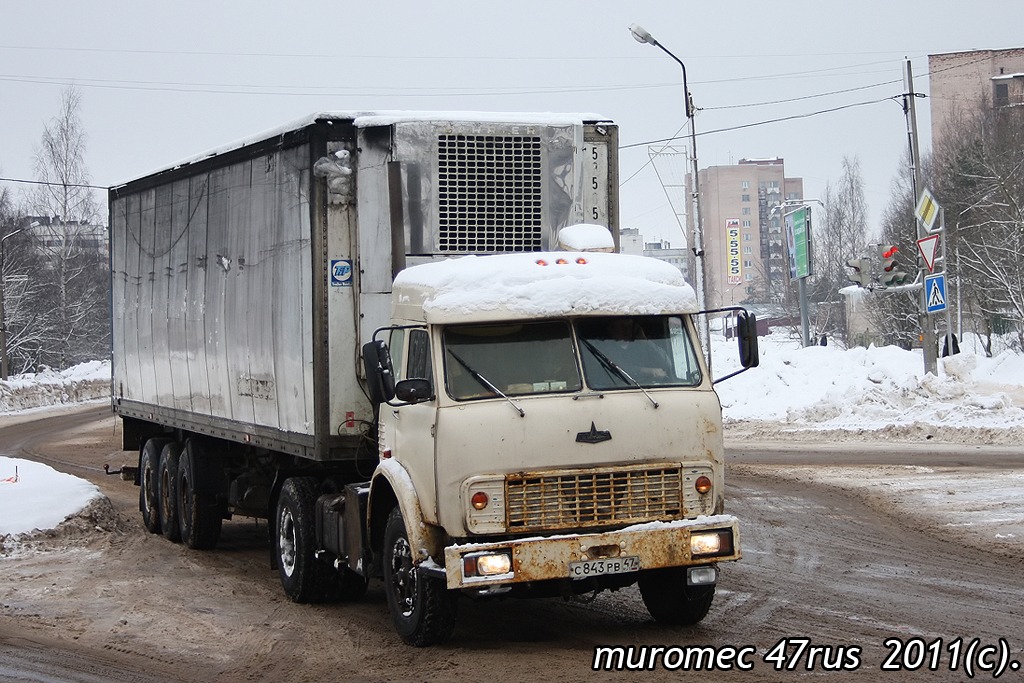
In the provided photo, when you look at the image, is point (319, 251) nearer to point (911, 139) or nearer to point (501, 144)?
point (501, 144)

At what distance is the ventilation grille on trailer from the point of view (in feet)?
35.0

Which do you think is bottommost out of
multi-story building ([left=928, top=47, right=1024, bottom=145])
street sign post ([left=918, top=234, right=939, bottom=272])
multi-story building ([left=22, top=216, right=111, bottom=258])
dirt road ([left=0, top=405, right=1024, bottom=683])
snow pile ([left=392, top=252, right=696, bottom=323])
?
dirt road ([left=0, top=405, right=1024, bottom=683])

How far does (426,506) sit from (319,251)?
2765 millimetres

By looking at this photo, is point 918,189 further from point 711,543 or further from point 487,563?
point 487,563

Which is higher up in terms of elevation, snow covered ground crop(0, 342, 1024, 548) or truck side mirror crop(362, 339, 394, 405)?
truck side mirror crop(362, 339, 394, 405)

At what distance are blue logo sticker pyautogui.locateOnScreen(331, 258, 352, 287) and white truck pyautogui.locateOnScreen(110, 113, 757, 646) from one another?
0.02 m

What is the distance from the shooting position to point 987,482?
56.4 ft

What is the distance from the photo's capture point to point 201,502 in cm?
1419

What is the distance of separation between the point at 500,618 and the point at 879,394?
19.2m

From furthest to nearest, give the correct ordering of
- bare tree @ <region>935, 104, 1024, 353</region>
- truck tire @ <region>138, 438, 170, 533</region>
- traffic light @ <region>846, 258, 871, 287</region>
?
bare tree @ <region>935, 104, 1024, 353</region>, traffic light @ <region>846, 258, 871, 287</region>, truck tire @ <region>138, 438, 170, 533</region>

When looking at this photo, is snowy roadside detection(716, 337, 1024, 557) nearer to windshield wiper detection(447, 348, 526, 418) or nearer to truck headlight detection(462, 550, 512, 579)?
windshield wiper detection(447, 348, 526, 418)

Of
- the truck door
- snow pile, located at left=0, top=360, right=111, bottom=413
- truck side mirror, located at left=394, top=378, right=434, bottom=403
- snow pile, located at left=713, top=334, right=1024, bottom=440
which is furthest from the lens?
snow pile, located at left=0, top=360, right=111, bottom=413

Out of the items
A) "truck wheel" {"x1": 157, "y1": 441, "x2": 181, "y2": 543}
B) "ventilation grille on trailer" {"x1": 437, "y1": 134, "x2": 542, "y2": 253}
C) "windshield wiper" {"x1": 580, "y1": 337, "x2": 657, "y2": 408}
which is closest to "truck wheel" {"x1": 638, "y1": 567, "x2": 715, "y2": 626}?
"windshield wiper" {"x1": 580, "y1": 337, "x2": 657, "y2": 408}

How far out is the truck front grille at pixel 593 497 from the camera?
8.30 meters
